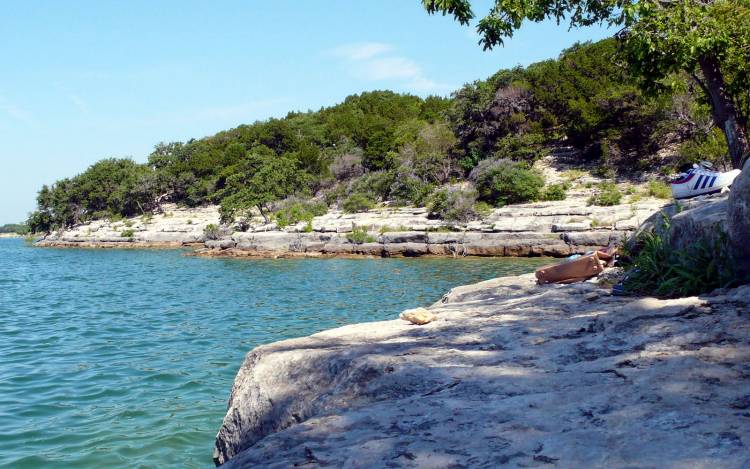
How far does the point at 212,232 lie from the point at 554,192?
2466 centimetres

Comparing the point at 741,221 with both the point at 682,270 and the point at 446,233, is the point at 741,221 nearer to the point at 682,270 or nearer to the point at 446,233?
the point at 682,270

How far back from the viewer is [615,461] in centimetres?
238

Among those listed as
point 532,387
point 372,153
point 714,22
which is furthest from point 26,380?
point 372,153

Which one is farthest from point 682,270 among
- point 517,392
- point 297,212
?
point 297,212

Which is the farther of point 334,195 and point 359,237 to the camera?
point 334,195

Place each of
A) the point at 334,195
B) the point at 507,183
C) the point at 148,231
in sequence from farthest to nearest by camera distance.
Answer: the point at 148,231, the point at 334,195, the point at 507,183

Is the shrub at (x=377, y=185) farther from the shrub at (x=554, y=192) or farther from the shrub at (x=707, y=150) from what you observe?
the shrub at (x=707, y=150)

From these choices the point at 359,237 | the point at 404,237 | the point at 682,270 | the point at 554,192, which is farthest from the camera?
the point at 554,192

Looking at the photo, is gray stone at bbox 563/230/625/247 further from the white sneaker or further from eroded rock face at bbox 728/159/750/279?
eroded rock face at bbox 728/159/750/279

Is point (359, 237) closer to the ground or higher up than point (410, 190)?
closer to the ground

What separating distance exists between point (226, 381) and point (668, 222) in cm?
636

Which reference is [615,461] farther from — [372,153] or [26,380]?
[372,153]

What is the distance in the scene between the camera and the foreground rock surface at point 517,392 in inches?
102

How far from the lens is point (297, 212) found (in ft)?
133
